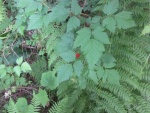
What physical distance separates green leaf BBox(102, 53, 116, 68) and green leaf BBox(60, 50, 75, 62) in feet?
0.88

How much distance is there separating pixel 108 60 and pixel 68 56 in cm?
34

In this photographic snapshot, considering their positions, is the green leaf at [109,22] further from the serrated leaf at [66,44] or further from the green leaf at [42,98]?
the green leaf at [42,98]

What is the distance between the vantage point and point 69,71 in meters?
1.77

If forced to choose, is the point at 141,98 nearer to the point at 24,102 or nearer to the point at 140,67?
the point at 140,67

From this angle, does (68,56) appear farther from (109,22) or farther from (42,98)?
(42,98)

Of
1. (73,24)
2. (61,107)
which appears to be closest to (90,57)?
(73,24)

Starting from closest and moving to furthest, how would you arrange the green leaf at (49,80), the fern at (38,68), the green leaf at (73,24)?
the green leaf at (73,24) < the green leaf at (49,80) < the fern at (38,68)

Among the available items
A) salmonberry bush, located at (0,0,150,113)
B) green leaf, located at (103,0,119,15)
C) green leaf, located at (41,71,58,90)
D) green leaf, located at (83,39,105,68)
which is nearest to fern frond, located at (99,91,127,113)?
salmonberry bush, located at (0,0,150,113)

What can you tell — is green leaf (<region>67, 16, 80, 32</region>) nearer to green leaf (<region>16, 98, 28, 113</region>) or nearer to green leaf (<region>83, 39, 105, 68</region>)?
green leaf (<region>83, 39, 105, 68</region>)

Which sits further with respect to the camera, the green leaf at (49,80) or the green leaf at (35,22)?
the green leaf at (49,80)

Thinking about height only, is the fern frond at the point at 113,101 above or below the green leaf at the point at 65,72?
below

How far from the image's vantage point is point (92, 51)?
1.62 m

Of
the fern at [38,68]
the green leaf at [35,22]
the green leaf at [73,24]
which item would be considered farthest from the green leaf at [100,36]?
the fern at [38,68]

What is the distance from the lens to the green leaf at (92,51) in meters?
1.62
